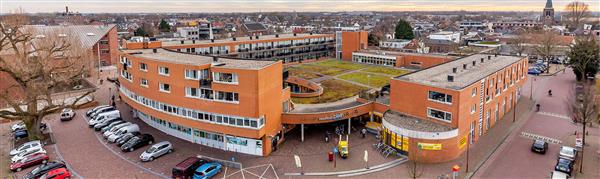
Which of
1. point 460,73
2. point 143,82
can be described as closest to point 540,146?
point 460,73

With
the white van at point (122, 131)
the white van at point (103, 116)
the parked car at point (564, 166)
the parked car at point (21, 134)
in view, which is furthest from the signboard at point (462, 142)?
the parked car at point (21, 134)

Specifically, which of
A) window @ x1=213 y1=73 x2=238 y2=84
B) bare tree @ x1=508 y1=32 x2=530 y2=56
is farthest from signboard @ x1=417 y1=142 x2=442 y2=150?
bare tree @ x1=508 y1=32 x2=530 y2=56

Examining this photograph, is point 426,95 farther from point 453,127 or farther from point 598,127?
point 598,127

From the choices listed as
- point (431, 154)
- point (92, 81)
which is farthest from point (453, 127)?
point (92, 81)

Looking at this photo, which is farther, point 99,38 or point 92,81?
point 99,38

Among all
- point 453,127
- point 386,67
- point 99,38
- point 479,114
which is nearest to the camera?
point 453,127

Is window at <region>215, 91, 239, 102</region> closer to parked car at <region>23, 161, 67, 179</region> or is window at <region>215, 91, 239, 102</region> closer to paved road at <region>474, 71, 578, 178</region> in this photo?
parked car at <region>23, 161, 67, 179</region>

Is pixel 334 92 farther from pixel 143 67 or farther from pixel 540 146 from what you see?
pixel 540 146

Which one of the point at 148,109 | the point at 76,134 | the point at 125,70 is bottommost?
the point at 76,134

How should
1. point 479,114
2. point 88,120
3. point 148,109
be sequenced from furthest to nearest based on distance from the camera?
point 88,120 → point 148,109 → point 479,114
